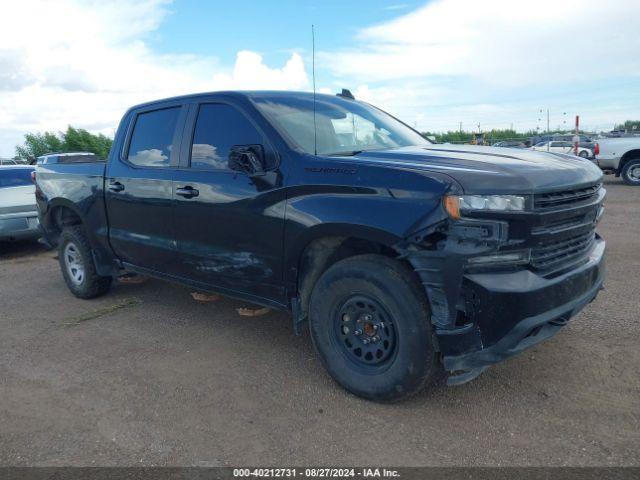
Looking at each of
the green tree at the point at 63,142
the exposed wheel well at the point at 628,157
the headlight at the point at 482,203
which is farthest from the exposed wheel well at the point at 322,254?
the green tree at the point at 63,142

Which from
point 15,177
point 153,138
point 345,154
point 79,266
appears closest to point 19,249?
point 15,177

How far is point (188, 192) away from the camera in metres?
4.25

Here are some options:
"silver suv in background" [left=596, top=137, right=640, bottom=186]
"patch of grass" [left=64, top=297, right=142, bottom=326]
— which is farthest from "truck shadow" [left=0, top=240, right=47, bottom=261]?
"silver suv in background" [left=596, top=137, right=640, bottom=186]

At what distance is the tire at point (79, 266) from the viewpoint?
5.75m

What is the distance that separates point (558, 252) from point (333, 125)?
1897 millimetres

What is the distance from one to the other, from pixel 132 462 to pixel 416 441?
60.3 inches

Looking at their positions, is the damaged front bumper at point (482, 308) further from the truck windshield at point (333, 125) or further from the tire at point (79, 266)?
the tire at point (79, 266)

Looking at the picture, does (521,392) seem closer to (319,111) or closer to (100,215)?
(319,111)

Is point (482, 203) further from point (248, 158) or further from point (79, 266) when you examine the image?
point (79, 266)

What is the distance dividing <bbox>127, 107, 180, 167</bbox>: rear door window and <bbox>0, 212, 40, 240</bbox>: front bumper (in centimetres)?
457

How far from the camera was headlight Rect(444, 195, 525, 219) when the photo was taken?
2.83 metres

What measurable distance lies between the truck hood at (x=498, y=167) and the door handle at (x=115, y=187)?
250 centimetres

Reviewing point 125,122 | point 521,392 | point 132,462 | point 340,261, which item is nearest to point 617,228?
point 521,392

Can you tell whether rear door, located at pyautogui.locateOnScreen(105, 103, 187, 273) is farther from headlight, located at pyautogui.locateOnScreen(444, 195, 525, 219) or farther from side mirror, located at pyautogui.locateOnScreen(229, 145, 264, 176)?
headlight, located at pyautogui.locateOnScreen(444, 195, 525, 219)
